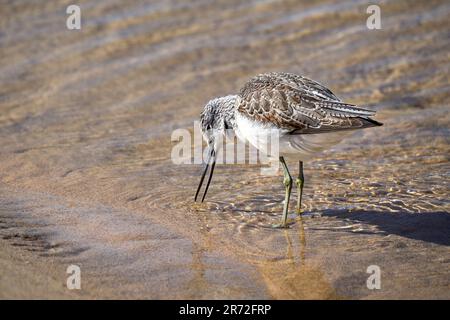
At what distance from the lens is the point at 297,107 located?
21.0ft

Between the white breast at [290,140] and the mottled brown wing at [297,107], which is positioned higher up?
the mottled brown wing at [297,107]

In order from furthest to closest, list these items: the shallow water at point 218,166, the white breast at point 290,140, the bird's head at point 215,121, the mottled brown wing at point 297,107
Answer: the bird's head at point 215,121 → the white breast at point 290,140 → the mottled brown wing at point 297,107 → the shallow water at point 218,166

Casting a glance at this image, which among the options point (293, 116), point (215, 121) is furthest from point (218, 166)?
point (293, 116)

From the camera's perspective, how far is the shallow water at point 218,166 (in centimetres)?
565

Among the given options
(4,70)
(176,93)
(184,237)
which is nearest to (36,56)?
(4,70)

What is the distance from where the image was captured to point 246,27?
11.0 meters

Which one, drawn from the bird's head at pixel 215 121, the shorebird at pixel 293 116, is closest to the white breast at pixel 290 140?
the shorebird at pixel 293 116

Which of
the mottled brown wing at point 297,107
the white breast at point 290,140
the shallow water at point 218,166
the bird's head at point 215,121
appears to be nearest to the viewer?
the shallow water at point 218,166

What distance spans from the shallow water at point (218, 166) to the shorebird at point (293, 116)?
21.3 inches

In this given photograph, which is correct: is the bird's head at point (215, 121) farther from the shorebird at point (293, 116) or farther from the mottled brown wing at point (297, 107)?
the mottled brown wing at point (297, 107)

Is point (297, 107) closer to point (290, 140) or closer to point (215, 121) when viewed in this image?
point (290, 140)

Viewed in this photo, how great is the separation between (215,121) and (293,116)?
116 centimetres

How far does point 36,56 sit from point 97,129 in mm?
2274
